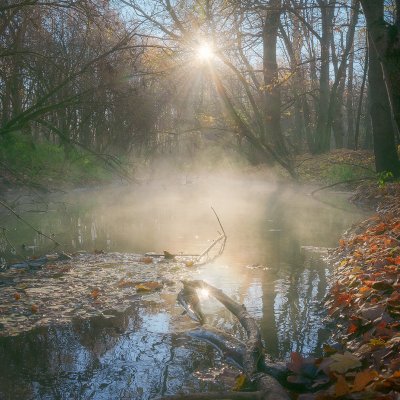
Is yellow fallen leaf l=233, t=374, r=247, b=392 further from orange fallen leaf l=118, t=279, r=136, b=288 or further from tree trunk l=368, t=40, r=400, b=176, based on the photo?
tree trunk l=368, t=40, r=400, b=176

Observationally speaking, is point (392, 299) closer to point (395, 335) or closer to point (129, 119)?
point (395, 335)

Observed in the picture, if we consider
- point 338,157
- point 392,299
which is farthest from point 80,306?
point 338,157

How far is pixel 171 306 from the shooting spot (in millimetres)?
5496

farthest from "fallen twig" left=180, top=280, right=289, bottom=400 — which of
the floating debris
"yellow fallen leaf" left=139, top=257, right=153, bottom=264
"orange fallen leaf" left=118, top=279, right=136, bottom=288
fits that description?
"yellow fallen leaf" left=139, top=257, right=153, bottom=264

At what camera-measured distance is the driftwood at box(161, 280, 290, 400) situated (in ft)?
9.91

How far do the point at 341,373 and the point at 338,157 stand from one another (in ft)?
65.3

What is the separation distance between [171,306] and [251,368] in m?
2.01

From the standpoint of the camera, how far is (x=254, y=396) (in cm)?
302

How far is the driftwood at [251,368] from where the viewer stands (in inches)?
119

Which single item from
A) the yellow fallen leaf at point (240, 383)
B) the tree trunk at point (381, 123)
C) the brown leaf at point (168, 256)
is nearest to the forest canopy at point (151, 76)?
the tree trunk at point (381, 123)

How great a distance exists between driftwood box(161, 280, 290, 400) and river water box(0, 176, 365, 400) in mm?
127

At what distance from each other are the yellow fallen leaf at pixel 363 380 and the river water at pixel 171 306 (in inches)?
43.3

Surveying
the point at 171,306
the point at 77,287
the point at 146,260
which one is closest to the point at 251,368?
the point at 171,306

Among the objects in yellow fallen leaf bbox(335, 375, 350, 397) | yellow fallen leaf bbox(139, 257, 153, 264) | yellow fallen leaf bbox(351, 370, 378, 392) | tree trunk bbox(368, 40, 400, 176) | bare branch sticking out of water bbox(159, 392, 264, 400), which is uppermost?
tree trunk bbox(368, 40, 400, 176)
